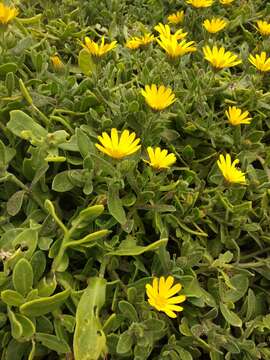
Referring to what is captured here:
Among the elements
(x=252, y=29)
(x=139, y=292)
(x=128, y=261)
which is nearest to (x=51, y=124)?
(x=128, y=261)

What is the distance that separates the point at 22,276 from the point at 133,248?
1.16 ft

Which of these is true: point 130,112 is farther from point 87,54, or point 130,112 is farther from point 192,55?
point 192,55

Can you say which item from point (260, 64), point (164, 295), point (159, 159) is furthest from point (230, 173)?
point (260, 64)

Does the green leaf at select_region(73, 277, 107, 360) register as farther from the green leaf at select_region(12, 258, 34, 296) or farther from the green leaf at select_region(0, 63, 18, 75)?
the green leaf at select_region(0, 63, 18, 75)

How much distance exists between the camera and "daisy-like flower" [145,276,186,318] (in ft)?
4.91

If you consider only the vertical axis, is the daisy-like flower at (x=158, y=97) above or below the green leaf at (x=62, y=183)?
above

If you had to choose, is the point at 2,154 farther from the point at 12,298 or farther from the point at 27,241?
the point at 12,298

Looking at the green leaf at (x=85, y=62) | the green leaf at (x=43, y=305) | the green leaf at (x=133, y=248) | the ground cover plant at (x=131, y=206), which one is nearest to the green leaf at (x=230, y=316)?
the ground cover plant at (x=131, y=206)

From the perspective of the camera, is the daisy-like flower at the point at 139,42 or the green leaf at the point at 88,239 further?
the daisy-like flower at the point at 139,42

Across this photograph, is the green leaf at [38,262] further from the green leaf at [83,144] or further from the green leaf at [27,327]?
the green leaf at [83,144]

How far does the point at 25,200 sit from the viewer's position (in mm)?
1723

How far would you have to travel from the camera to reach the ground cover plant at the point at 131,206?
4.95 ft

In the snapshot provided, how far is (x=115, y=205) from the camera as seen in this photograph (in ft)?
5.30

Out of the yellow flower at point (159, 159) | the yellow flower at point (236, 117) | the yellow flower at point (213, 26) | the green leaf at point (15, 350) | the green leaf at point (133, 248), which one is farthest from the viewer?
the yellow flower at point (213, 26)
